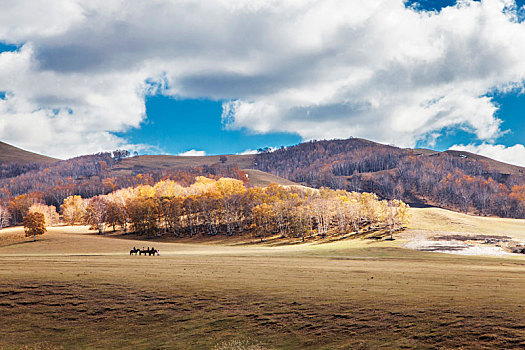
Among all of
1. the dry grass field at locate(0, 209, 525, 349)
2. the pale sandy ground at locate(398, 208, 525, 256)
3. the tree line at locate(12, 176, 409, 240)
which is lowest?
the pale sandy ground at locate(398, 208, 525, 256)

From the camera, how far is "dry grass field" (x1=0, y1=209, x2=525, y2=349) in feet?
71.6

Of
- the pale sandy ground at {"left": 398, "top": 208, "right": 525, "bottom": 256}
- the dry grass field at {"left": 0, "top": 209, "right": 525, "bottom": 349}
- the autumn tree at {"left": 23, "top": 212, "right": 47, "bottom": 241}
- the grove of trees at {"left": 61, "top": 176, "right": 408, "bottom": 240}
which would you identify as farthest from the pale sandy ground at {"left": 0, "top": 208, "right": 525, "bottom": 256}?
the dry grass field at {"left": 0, "top": 209, "right": 525, "bottom": 349}

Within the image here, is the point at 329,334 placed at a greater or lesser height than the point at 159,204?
lesser

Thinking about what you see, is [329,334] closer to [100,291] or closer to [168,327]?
[168,327]

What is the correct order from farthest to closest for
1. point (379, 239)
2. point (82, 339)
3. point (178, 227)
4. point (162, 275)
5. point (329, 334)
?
point (178, 227)
point (379, 239)
point (162, 275)
point (82, 339)
point (329, 334)

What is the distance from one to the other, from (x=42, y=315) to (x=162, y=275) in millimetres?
11916

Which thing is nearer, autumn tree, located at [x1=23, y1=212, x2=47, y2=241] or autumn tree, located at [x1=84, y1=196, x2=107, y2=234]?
autumn tree, located at [x1=23, y1=212, x2=47, y2=241]

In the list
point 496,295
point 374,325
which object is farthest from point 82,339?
point 496,295

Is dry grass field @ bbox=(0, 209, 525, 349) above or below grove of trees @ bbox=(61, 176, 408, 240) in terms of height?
below

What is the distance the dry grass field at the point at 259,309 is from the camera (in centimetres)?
2183

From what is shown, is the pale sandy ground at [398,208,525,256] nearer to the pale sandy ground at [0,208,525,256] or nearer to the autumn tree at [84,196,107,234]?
Result: the pale sandy ground at [0,208,525,256]

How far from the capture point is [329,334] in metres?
22.8

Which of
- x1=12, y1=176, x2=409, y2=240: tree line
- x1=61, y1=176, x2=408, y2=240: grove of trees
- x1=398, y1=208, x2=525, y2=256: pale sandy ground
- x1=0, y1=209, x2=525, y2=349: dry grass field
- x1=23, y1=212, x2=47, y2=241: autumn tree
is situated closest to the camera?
x1=0, y1=209, x2=525, y2=349: dry grass field

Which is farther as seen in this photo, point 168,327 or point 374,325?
point 168,327
